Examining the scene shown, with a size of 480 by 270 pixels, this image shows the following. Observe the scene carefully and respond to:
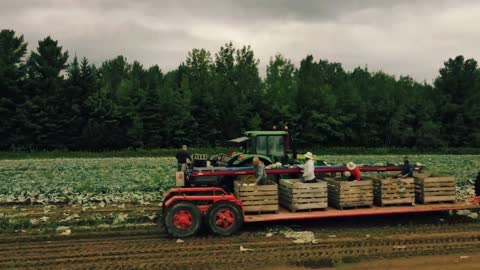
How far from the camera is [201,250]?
34.6 feet

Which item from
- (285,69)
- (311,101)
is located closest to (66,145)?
(311,101)

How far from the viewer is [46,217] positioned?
14211 millimetres

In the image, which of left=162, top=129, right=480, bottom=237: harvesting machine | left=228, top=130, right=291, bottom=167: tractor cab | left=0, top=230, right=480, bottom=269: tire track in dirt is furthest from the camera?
left=228, top=130, right=291, bottom=167: tractor cab

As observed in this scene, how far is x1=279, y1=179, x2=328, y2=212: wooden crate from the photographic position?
12.4 meters

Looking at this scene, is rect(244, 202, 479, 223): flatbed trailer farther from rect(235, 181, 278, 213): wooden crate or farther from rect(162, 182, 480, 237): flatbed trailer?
rect(235, 181, 278, 213): wooden crate

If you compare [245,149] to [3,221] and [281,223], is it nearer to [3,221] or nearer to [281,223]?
[281,223]

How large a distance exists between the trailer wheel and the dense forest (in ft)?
139

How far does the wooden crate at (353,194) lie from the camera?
12.8 metres

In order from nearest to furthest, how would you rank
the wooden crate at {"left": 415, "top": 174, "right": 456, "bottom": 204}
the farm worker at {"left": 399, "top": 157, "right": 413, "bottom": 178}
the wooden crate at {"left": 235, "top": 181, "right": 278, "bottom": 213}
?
the wooden crate at {"left": 235, "top": 181, "right": 278, "bottom": 213}
the wooden crate at {"left": 415, "top": 174, "right": 456, "bottom": 204}
the farm worker at {"left": 399, "top": 157, "right": 413, "bottom": 178}

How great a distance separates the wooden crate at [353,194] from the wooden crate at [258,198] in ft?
6.41

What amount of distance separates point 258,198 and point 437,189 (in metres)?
5.68

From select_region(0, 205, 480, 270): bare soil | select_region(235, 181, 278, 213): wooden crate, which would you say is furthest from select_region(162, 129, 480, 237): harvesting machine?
select_region(0, 205, 480, 270): bare soil

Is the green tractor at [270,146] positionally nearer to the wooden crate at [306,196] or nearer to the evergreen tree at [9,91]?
the wooden crate at [306,196]

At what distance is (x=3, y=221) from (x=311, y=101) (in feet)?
176
